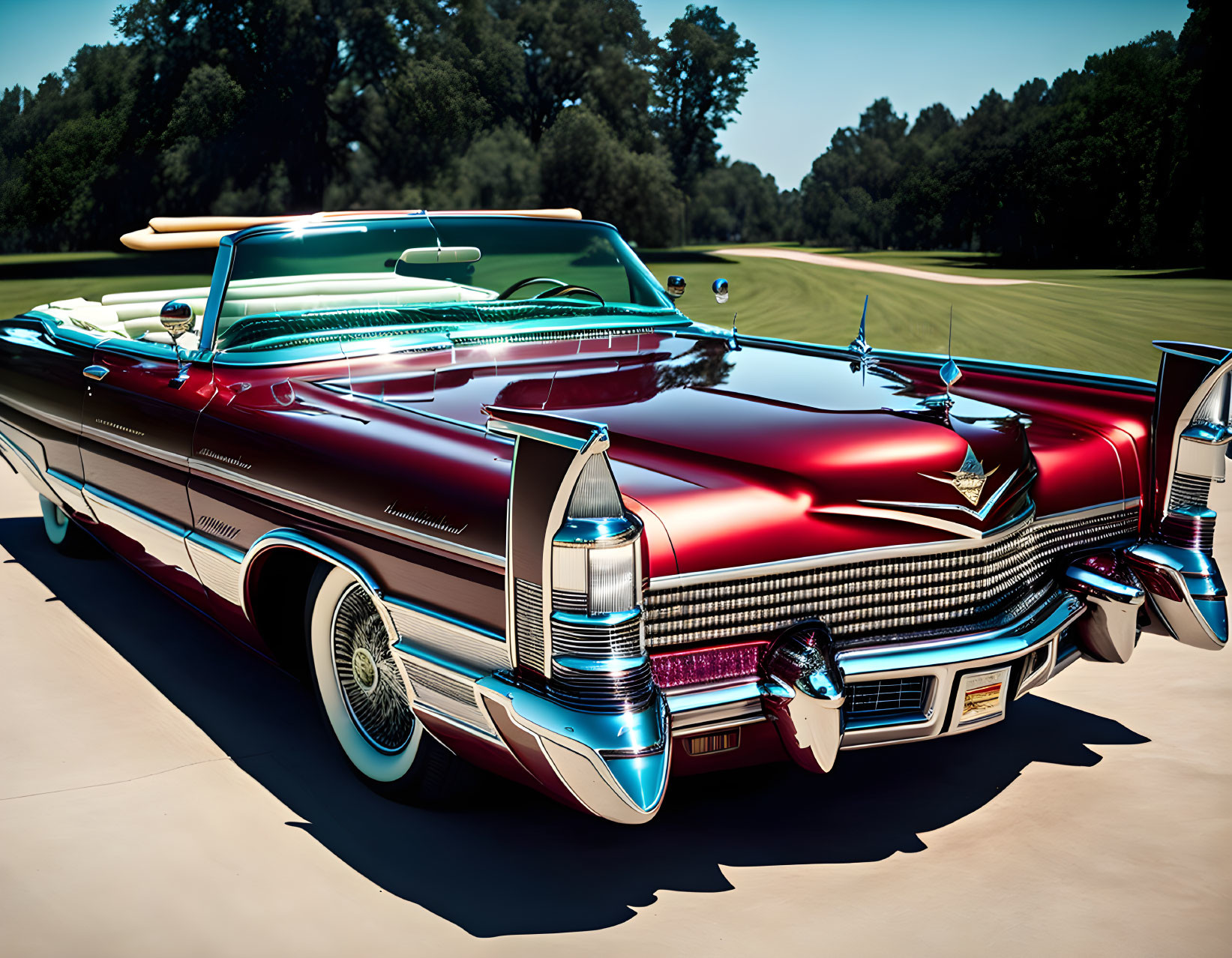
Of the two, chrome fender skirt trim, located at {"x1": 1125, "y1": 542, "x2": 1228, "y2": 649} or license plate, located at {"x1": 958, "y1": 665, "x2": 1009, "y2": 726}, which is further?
chrome fender skirt trim, located at {"x1": 1125, "y1": 542, "x2": 1228, "y2": 649}

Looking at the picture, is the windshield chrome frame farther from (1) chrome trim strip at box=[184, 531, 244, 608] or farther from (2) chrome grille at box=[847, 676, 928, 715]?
(2) chrome grille at box=[847, 676, 928, 715]

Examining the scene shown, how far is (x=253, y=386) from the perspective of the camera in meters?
3.28

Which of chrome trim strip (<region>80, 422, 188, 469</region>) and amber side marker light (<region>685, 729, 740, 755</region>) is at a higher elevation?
chrome trim strip (<region>80, 422, 188, 469</region>)

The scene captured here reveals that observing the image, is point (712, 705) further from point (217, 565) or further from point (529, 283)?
point (529, 283)

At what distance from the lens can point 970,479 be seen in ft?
8.18

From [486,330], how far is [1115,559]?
6.68 feet

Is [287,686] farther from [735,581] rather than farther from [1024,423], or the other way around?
[1024,423]

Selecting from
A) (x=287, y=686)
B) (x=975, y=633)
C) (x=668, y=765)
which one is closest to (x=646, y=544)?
(x=668, y=765)

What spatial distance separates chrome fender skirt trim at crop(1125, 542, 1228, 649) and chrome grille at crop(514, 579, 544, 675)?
1755mm

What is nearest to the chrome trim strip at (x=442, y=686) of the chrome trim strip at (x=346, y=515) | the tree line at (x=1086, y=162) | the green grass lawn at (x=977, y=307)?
the chrome trim strip at (x=346, y=515)

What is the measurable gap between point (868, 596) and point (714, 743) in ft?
1.58

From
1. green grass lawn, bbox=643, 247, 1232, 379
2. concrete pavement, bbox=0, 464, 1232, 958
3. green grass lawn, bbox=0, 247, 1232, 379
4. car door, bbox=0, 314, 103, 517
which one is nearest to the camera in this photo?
concrete pavement, bbox=0, 464, 1232, 958

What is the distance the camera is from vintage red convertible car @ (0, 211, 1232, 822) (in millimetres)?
2143

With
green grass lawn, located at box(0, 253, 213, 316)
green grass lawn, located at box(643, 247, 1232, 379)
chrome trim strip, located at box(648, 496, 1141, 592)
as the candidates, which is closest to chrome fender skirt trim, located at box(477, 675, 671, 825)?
chrome trim strip, located at box(648, 496, 1141, 592)
